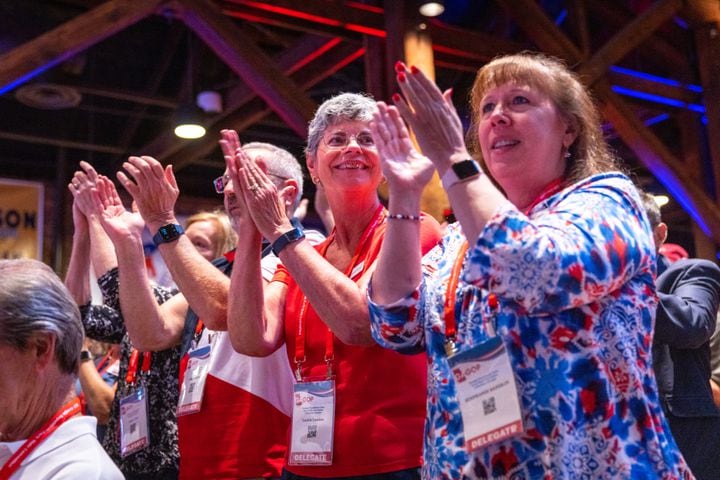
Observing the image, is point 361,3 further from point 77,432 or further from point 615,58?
point 77,432

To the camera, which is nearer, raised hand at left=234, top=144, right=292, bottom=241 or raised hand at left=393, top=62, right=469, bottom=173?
raised hand at left=393, top=62, right=469, bottom=173

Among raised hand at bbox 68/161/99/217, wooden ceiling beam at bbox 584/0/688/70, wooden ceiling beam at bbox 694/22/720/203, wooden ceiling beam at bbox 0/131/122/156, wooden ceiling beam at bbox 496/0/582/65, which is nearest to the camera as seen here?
raised hand at bbox 68/161/99/217

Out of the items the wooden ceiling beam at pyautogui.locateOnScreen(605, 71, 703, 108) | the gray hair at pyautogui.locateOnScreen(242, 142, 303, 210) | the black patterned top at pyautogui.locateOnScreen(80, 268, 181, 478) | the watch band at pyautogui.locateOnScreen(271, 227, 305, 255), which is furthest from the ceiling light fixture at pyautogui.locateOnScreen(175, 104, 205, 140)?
the watch band at pyautogui.locateOnScreen(271, 227, 305, 255)

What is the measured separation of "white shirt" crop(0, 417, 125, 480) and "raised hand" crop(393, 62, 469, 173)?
776mm

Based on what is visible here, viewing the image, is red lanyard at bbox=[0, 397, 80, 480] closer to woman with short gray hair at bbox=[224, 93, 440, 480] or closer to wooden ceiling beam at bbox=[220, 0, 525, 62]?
woman with short gray hair at bbox=[224, 93, 440, 480]

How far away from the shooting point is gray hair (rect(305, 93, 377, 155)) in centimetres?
203

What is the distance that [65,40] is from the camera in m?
4.56

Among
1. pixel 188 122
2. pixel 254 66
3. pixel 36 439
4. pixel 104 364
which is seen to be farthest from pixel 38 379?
pixel 188 122

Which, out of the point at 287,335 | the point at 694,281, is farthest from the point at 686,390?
the point at 287,335

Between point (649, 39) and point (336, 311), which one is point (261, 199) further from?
point (649, 39)

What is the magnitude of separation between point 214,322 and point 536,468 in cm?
106

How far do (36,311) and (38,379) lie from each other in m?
0.13

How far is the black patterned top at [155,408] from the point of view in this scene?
8.04ft

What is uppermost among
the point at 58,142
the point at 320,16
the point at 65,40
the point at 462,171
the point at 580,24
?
the point at 58,142
